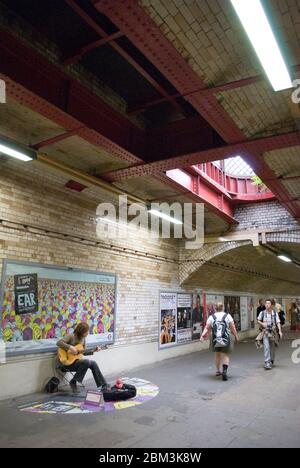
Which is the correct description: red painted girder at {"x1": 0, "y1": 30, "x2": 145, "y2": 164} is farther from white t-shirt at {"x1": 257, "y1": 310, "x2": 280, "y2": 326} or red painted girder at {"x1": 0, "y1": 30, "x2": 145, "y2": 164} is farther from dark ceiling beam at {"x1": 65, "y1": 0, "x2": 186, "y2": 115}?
white t-shirt at {"x1": 257, "y1": 310, "x2": 280, "y2": 326}

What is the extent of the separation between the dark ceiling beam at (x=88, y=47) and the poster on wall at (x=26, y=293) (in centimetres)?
382

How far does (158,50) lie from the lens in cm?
359

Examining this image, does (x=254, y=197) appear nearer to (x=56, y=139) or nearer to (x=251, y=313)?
(x=56, y=139)

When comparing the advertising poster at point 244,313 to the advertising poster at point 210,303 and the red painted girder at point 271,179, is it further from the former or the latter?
the red painted girder at point 271,179

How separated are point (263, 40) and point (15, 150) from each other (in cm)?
376

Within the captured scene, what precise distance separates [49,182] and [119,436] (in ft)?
16.1

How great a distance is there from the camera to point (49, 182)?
23.4 ft

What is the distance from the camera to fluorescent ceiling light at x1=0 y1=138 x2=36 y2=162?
196 inches

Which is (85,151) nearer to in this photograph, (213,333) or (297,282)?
(213,333)

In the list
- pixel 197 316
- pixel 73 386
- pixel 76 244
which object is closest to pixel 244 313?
pixel 197 316

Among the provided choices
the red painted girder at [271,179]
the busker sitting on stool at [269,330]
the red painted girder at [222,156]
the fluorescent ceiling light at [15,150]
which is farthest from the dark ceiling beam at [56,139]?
the busker sitting on stool at [269,330]

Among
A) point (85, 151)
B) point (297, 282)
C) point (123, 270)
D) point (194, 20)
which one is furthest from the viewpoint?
point (297, 282)

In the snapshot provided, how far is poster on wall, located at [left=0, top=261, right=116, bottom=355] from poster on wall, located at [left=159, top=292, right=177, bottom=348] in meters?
2.65
